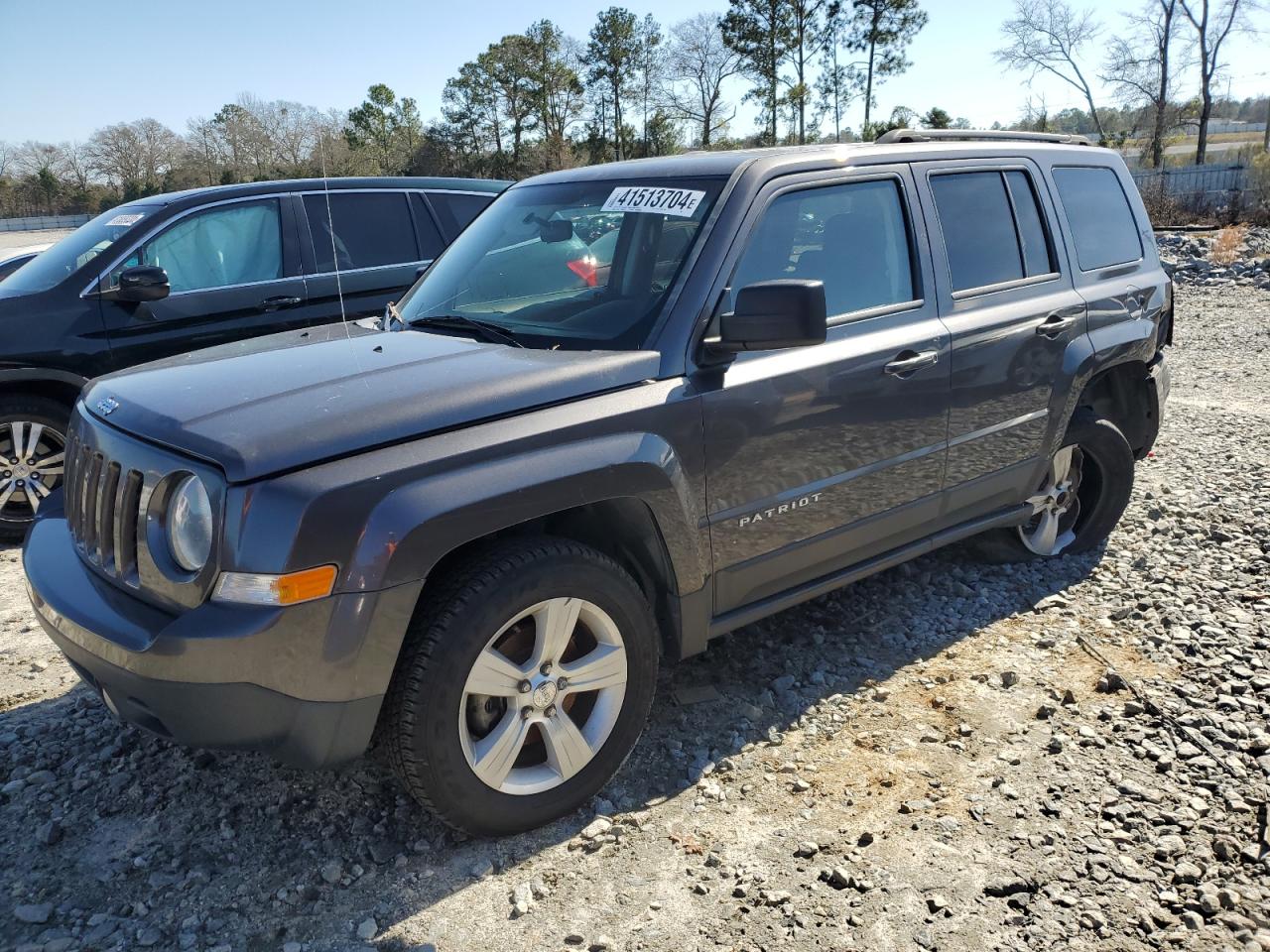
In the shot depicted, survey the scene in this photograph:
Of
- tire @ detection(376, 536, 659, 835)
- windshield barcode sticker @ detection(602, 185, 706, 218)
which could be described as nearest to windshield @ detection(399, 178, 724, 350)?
windshield barcode sticker @ detection(602, 185, 706, 218)

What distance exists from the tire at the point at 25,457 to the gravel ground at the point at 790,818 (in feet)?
5.17

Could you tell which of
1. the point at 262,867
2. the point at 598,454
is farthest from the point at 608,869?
the point at 598,454

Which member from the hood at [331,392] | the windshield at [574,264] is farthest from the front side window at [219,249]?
the hood at [331,392]

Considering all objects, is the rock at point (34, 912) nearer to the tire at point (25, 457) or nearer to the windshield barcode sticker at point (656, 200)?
the windshield barcode sticker at point (656, 200)

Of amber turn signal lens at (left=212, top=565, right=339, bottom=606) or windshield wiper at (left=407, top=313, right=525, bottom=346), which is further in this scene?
windshield wiper at (left=407, top=313, right=525, bottom=346)

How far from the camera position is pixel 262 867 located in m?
2.77

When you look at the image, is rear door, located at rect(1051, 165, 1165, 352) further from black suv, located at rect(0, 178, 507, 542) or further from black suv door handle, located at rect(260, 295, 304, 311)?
black suv door handle, located at rect(260, 295, 304, 311)

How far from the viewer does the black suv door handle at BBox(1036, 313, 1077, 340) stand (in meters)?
4.17

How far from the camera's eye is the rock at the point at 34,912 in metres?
2.55

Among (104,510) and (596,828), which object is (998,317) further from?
(104,510)

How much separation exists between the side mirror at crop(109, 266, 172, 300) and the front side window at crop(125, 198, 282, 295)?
16 cm

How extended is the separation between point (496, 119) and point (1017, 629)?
69.3m

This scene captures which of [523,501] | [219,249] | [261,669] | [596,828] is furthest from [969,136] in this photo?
[219,249]

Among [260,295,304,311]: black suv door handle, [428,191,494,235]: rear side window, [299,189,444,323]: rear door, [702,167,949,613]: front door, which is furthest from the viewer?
[428,191,494,235]: rear side window
